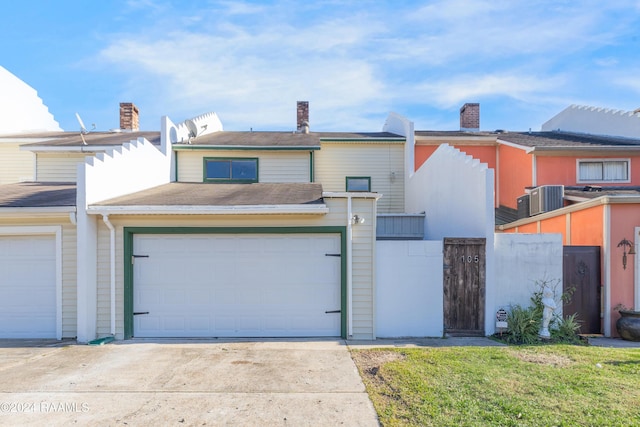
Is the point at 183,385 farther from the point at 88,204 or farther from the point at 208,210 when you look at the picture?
the point at 88,204

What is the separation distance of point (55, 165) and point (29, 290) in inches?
238

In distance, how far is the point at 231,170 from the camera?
12.7 metres

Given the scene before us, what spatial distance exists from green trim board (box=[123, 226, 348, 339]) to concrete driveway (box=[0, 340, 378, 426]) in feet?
2.08

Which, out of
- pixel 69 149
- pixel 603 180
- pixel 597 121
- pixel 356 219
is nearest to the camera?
pixel 356 219

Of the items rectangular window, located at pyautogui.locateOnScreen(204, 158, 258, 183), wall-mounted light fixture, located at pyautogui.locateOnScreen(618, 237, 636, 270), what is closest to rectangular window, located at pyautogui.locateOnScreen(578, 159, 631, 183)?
wall-mounted light fixture, located at pyautogui.locateOnScreen(618, 237, 636, 270)

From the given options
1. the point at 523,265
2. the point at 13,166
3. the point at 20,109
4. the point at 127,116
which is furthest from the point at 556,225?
the point at 20,109

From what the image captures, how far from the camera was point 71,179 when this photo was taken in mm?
11992

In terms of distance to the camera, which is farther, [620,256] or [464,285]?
[620,256]

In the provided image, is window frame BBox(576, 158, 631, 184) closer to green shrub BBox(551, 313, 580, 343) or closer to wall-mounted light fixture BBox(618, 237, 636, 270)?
wall-mounted light fixture BBox(618, 237, 636, 270)

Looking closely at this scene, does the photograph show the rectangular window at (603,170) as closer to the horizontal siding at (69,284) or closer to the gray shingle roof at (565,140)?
the gray shingle roof at (565,140)

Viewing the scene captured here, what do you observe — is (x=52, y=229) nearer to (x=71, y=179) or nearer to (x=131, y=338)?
(x=131, y=338)

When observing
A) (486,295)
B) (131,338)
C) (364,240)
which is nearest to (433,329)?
(486,295)

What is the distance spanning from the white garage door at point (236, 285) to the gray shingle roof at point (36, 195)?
1892mm

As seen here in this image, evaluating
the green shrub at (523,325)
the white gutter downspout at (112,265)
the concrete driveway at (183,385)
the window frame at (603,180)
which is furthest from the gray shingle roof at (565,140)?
the white gutter downspout at (112,265)
